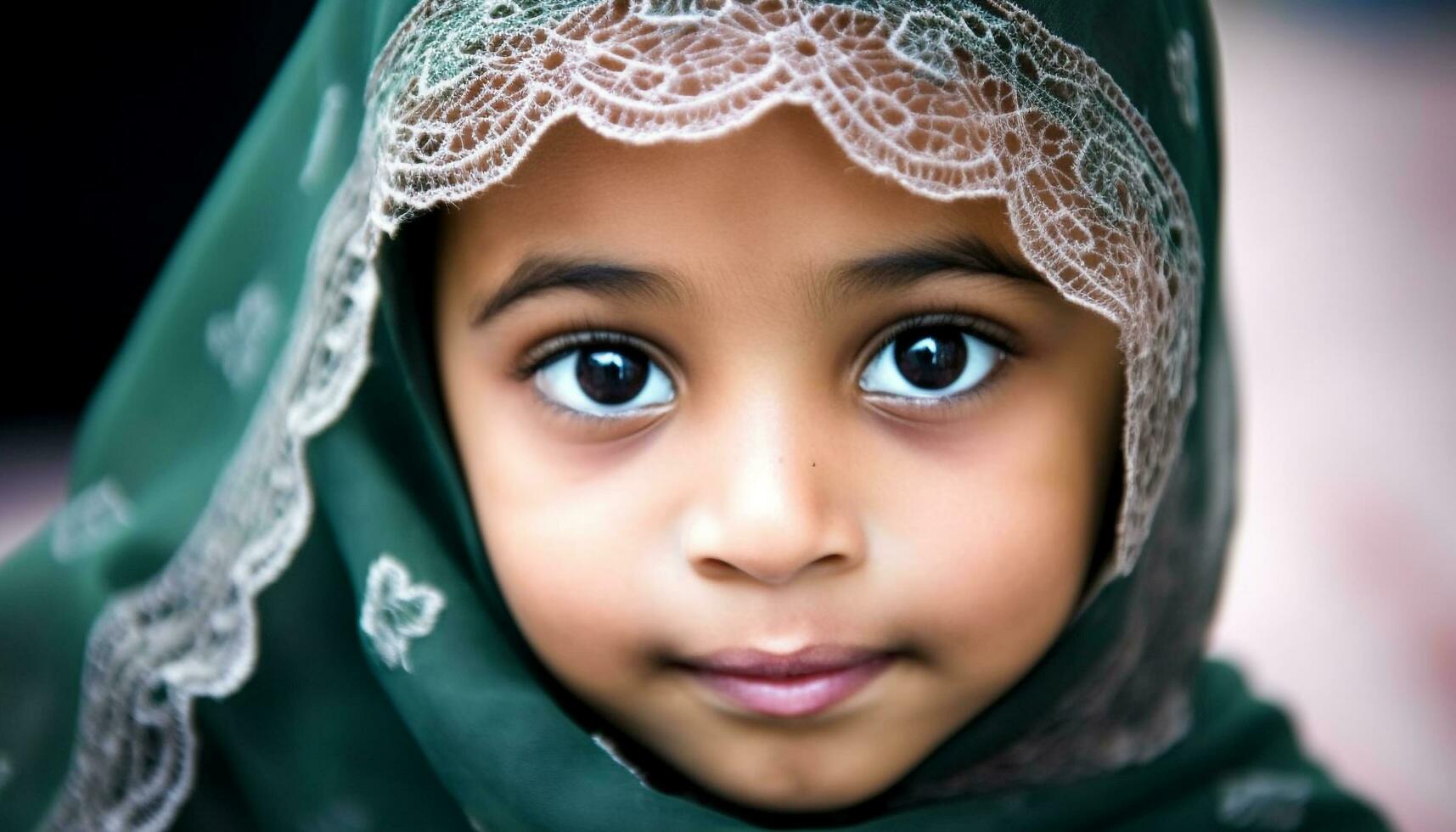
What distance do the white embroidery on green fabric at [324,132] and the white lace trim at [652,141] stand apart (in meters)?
0.09

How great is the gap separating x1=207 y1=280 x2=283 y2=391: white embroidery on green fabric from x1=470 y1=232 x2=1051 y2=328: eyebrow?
378mm

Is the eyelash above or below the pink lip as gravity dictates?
above

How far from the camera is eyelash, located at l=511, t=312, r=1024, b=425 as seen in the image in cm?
96

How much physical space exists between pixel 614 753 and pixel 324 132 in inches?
21.9

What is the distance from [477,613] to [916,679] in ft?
1.10

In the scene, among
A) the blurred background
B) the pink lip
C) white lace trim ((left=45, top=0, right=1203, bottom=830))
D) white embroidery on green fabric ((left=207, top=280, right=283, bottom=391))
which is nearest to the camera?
white lace trim ((left=45, top=0, right=1203, bottom=830))

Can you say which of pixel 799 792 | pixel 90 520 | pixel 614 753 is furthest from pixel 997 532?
pixel 90 520

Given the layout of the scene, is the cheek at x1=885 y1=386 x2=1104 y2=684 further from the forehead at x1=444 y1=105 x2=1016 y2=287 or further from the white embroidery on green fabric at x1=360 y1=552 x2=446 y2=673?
the white embroidery on green fabric at x1=360 y1=552 x2=446 y2=673

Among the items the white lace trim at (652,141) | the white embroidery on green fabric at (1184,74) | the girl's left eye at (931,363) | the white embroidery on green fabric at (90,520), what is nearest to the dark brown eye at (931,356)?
the girl's left eye at (931,363)

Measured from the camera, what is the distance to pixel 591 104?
864 millimetres

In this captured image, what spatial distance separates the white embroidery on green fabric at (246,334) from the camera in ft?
4.10

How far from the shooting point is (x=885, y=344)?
3.16ft

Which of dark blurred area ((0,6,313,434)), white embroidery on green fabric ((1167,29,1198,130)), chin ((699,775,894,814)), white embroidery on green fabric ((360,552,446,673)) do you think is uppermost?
dark blurred area ((0,6,313,434))

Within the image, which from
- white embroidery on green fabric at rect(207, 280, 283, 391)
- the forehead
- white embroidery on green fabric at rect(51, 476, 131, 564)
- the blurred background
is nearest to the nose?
the forehead
